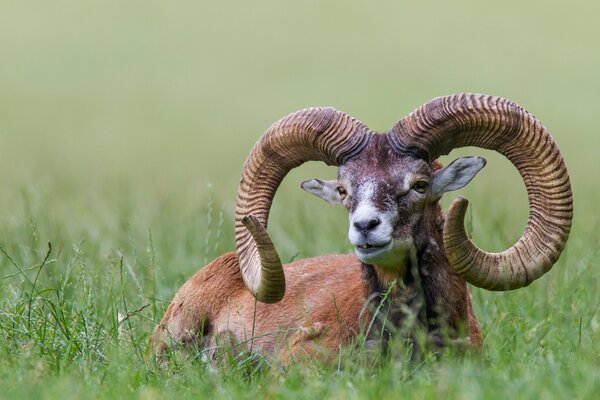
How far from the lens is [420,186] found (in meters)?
9.99

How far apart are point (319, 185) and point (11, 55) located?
41.6 metres

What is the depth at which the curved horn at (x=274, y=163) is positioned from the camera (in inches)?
399

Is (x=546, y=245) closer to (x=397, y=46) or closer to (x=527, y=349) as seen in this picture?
(x=527, y=349)

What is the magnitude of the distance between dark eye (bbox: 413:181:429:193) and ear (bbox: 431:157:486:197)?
122 mm

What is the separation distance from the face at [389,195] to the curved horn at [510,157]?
0.16 metres

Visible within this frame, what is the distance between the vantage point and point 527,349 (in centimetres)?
975

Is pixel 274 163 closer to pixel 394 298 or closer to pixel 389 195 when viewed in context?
pixel 389 195

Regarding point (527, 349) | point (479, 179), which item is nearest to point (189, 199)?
point (479, 179)

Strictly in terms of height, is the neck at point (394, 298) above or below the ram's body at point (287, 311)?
above

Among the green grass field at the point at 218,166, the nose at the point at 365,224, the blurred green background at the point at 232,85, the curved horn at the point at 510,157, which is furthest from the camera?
the blurred green background at the point at 232,85

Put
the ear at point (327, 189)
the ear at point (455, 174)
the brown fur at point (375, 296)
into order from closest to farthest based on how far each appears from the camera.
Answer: the brown fur at point (375, 296) < the ear at point (455, 174) < the ear at point (327, 189)

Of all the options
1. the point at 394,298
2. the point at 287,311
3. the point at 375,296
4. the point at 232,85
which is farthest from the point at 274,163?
the point at 232,85

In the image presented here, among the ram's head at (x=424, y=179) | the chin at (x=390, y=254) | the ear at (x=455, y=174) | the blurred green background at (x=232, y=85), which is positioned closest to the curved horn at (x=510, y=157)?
the ram's head at (x=424, y=179)

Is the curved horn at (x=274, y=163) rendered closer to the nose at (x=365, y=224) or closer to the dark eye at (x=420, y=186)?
the dark eye at (x=420, y=186)
